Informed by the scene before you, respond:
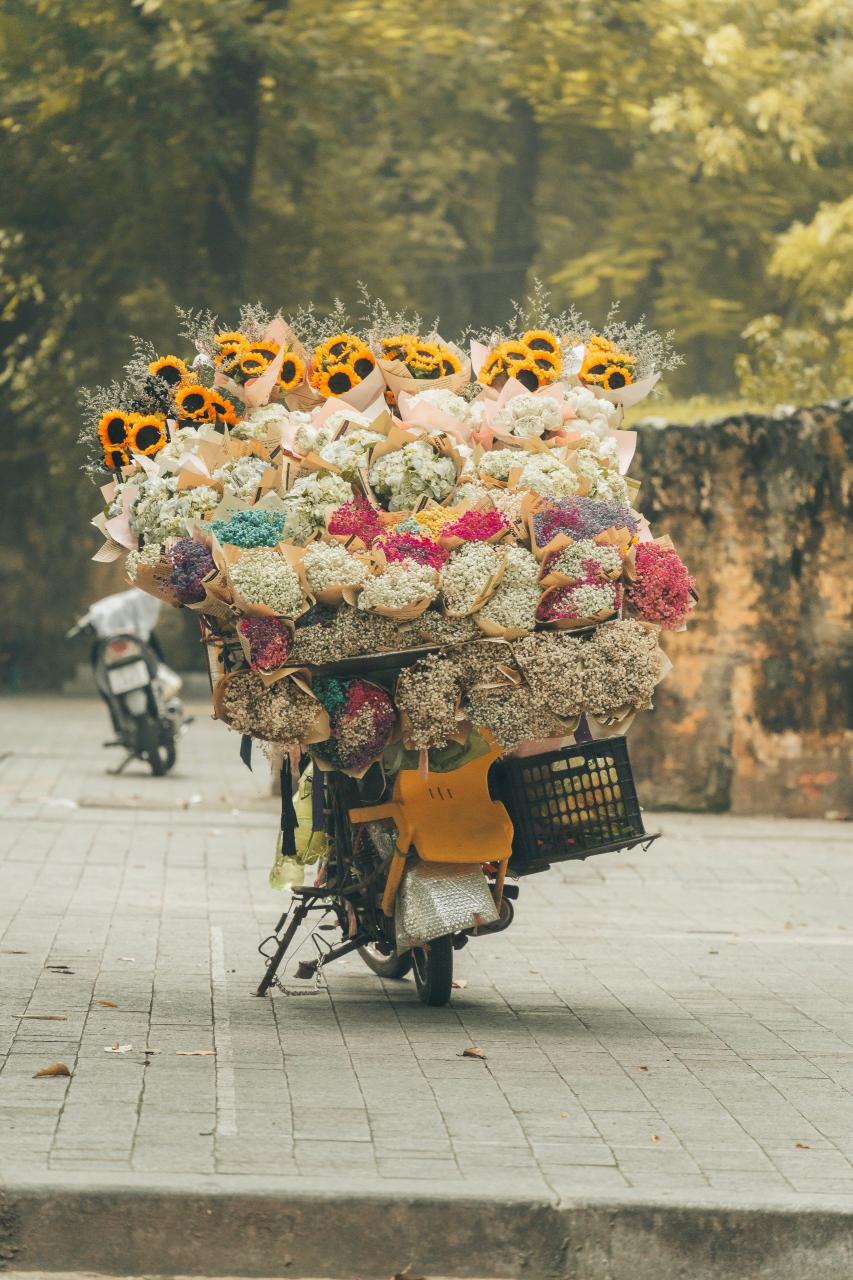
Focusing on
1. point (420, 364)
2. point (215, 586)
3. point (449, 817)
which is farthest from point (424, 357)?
point (449, 817)

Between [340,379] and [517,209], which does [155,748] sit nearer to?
[340,379]

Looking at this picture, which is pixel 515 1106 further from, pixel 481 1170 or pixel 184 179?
pixel 184 179

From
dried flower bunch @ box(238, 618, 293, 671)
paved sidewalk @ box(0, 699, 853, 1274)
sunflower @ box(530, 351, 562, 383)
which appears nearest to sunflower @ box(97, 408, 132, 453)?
dried flower bunch @ box(238, 618, 293, 671)

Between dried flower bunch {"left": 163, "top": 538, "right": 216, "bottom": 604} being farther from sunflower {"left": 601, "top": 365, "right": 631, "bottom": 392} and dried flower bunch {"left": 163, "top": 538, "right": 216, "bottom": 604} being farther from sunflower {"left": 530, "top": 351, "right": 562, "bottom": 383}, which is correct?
sunflower {"left": 601, "top": 365, "right": 631, "bottom": 392}

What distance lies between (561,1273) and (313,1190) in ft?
2.03

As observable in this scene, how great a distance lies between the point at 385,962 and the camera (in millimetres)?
7918

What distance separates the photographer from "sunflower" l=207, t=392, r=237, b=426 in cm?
714

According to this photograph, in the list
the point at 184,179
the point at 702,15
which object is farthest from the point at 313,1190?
the point at 702,15

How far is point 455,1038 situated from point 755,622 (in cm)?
775

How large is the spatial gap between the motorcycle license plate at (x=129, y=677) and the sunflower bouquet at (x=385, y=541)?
8.74m

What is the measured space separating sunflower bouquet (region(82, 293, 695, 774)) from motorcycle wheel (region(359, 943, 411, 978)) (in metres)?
1.17

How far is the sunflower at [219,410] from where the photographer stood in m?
7.14

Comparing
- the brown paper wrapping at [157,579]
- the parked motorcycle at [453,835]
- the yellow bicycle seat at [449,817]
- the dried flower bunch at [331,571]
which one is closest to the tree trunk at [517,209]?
the parked motorcycle at [453,835]

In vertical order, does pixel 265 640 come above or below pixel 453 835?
above
